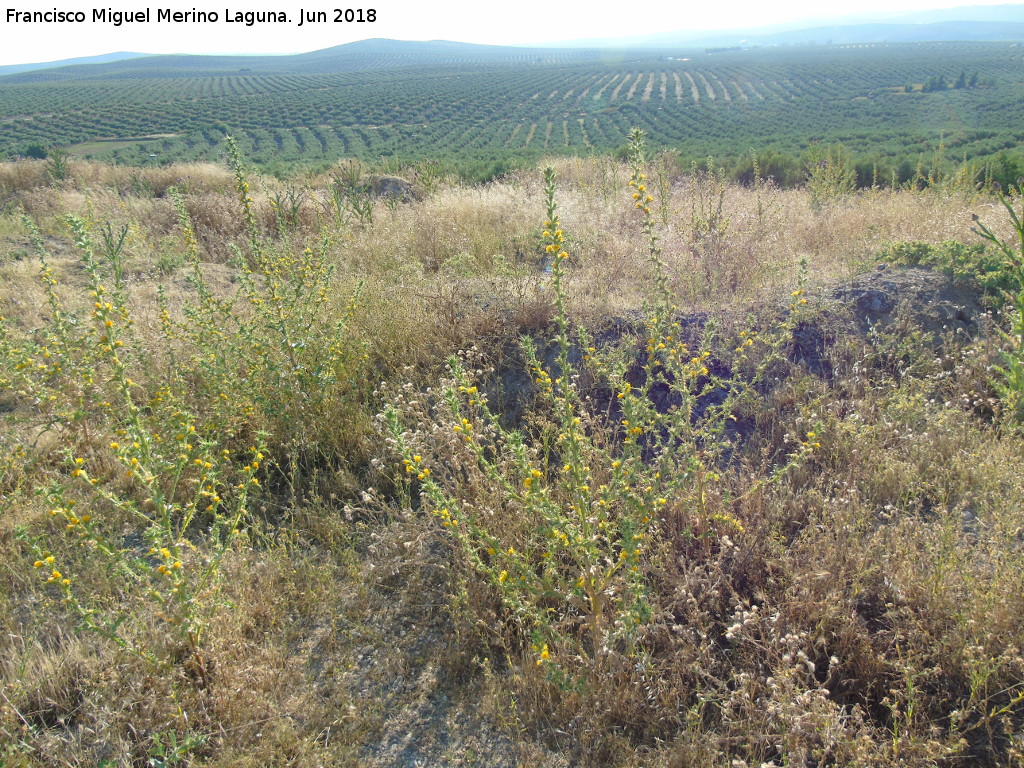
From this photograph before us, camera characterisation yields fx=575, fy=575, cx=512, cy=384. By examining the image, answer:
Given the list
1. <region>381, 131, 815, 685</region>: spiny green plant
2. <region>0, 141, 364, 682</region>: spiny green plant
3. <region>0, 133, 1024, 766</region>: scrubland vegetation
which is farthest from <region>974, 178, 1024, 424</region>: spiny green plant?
<region>0, 141, 364, 682</region>: spiny green plant

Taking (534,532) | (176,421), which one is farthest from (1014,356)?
(176,421)

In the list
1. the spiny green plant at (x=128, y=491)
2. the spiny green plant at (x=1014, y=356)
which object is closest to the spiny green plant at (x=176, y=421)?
the spiny green plant at (x=128, y=491)

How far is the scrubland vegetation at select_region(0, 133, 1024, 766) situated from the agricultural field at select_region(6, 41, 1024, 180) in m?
8.19

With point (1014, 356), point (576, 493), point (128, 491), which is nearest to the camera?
point (576, 493)

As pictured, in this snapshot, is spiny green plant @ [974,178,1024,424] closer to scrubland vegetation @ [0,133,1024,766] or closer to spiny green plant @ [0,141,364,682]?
scrubland vegetation @ [0,133,1024,766]

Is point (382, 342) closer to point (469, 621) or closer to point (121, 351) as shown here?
point (121, 351)

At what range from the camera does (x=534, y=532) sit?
234 cm

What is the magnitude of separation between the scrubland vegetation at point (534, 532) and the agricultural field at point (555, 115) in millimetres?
8192

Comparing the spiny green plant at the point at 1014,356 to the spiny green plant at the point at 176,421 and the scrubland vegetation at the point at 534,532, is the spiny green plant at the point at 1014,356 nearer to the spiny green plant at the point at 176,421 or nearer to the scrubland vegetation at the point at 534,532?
the scrubland vegetation at the point at 534,532

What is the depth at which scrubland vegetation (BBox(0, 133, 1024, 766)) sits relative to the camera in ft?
6.97

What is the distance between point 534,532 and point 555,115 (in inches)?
1970

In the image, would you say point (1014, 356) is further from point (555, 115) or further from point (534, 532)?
point (555, 115)

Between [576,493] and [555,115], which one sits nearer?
[576,493]

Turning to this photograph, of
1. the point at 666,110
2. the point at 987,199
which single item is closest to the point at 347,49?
the point at 666,110
